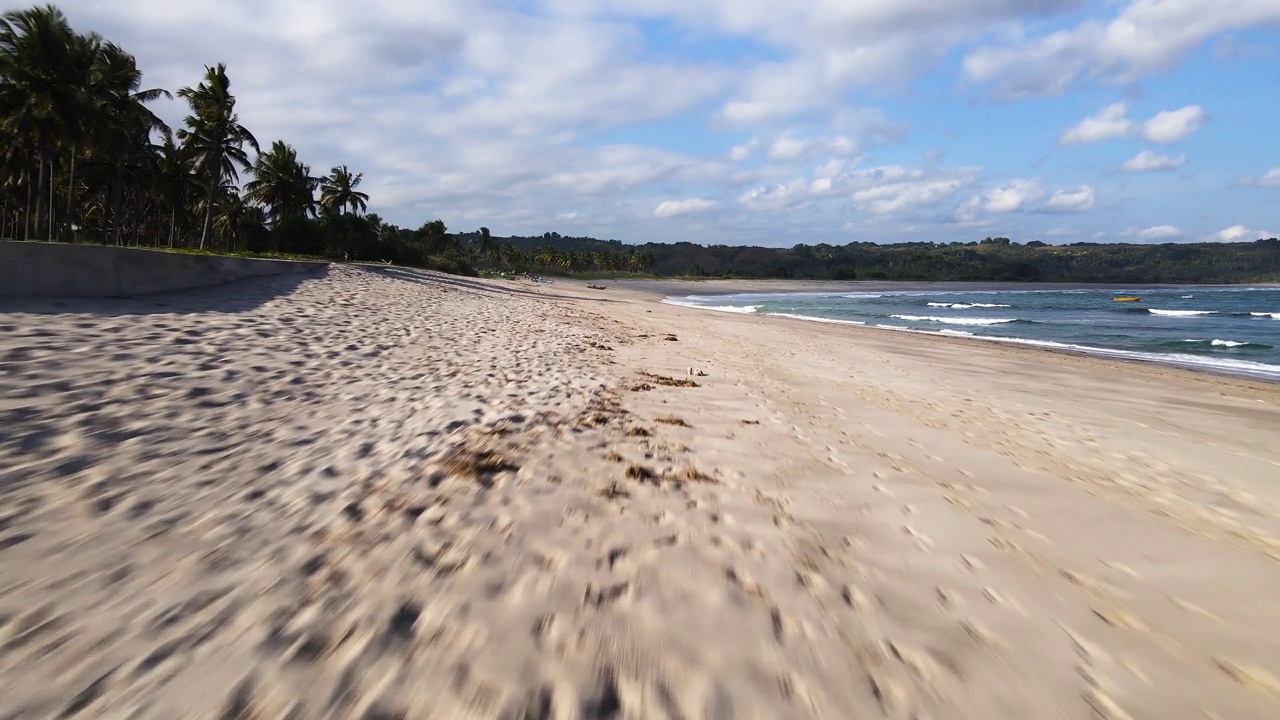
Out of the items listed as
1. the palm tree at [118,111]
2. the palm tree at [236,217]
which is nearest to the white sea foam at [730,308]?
the palm tree at [118,111]

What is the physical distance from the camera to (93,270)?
9117 millimetres

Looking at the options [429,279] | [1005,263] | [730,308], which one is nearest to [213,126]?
[429,279]

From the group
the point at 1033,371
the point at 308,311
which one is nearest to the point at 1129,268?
the point at 1033,371

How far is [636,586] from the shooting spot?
9.30 ft

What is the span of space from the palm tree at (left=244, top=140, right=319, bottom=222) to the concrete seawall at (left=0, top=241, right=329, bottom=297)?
39.8m

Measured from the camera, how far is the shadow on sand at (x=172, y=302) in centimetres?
745

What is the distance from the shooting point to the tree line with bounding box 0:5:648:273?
24328mm

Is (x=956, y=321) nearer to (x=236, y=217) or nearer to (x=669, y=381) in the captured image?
(x=669, y=381)

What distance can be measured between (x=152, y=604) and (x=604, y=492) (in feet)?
7.69

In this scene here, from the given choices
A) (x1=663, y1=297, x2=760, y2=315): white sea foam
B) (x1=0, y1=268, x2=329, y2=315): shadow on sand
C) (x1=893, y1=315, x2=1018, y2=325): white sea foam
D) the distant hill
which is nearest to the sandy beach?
(x1=0, y1=268, x2=329, y2=315): shadow on sand

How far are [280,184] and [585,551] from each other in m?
52.9

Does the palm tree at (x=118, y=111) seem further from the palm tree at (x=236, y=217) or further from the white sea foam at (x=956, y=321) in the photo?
the white sea foam at (x=956, y=321)

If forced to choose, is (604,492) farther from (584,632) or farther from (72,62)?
(72,62)

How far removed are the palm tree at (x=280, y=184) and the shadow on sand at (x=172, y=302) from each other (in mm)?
38329
